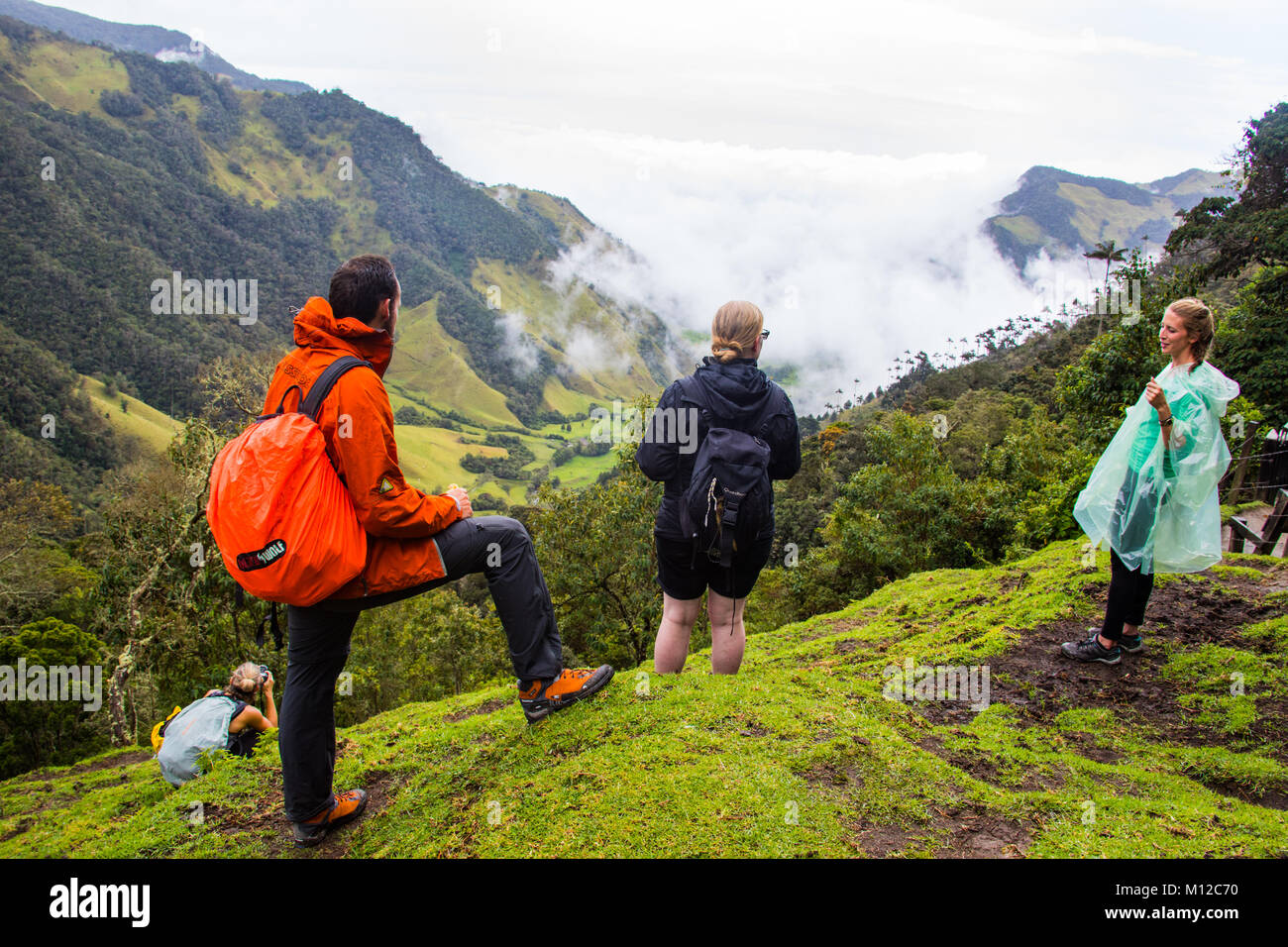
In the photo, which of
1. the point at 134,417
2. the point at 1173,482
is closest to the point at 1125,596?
the point at 1173,482

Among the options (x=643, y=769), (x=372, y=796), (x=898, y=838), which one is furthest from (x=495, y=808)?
(x=898, y=838)

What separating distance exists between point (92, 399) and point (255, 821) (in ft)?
493

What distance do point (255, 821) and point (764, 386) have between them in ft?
15.5

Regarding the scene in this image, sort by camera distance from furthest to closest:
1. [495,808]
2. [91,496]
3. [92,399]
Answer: [92,399] → [91,496] → [495,808]

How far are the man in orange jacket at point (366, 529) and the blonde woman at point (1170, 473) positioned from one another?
5371 mm

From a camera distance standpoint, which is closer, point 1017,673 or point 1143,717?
point 1143,717

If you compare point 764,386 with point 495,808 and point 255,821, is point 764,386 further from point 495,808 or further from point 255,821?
point 255,821

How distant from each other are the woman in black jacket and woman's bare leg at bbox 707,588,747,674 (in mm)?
36

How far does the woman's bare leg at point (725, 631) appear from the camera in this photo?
5277mm

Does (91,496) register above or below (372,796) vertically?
below

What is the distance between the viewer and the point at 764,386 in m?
4.95

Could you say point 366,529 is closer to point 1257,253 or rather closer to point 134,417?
point 1257,253
